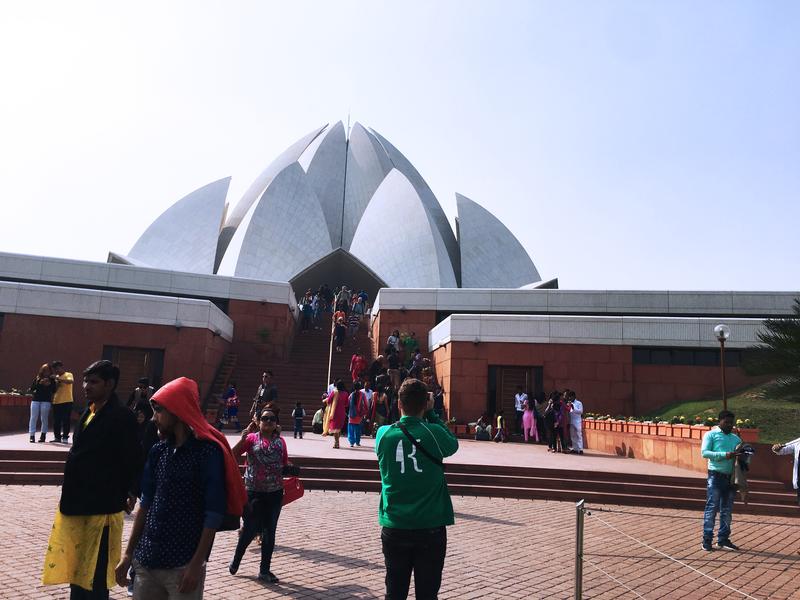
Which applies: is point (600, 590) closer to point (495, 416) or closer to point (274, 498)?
point (274, 498)

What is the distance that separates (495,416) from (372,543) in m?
8.71

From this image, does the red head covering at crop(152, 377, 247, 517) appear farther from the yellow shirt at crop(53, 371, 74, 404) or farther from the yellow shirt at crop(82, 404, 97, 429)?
the yellow shirt at crop(53, 371, 74, 404)

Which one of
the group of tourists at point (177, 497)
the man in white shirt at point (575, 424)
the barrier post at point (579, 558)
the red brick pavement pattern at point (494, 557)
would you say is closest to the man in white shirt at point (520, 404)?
the man in white shirt at point (575, 424)

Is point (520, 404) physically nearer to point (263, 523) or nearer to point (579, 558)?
point (263, 523)

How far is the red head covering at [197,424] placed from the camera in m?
2.18

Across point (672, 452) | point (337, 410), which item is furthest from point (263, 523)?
point (672, 452)

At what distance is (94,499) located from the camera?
2559 mm

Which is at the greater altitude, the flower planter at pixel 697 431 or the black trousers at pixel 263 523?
the flower planter at pixel 697 431

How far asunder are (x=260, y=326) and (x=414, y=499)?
15.1 m

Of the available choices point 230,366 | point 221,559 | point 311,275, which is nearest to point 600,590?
point 221,559

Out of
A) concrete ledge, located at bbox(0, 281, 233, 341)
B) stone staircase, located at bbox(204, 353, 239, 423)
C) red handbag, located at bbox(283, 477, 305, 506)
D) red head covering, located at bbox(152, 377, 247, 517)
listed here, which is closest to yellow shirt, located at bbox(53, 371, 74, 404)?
stone staircase, located at bbox(204, 353, 239, 423)

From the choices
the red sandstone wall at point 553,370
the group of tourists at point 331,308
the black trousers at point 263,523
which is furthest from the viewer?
the group of tourists at point 331,308

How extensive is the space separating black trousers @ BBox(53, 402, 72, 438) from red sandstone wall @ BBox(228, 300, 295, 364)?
7.49m

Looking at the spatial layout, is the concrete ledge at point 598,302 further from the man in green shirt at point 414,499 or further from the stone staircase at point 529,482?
the man in green shirt at point 414,499
